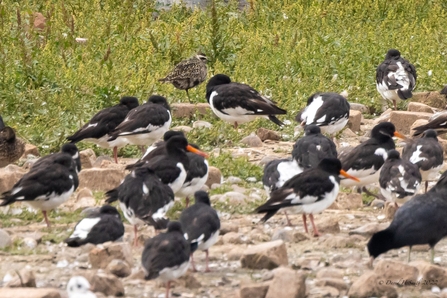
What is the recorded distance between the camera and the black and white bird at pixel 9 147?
11359 mm

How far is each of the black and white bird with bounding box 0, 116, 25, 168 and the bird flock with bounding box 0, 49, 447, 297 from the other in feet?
0.04

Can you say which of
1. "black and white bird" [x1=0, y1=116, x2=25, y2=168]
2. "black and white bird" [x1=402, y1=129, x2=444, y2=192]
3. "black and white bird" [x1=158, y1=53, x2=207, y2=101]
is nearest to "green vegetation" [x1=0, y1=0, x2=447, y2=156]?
"black and white bird" [x1=158, y1=53, x2=207, y2=101]

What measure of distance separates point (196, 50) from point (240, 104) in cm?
350

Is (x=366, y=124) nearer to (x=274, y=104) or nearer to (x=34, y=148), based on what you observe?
(x=274, y=104)

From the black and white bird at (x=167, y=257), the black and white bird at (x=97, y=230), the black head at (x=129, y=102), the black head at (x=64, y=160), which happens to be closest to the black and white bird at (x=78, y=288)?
the black and white bird at (x=167, y=257)

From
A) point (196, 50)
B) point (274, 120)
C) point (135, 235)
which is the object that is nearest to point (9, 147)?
point (135, 235)

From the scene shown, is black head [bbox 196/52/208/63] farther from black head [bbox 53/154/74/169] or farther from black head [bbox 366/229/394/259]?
black head [bbox 366/229/394/259]

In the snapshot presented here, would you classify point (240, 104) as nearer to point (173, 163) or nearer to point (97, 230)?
point (173, 163)

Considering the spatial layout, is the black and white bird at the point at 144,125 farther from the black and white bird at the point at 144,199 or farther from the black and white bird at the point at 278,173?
the black and white bird at the point at 144,199

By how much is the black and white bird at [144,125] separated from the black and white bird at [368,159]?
7.20 ft

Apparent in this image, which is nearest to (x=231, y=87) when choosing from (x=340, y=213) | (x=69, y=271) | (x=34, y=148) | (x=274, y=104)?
(x=274, y=104)

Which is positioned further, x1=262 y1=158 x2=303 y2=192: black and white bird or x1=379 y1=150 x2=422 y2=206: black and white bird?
x1=262 y1=158 x2=303 y2=192: black and white bird

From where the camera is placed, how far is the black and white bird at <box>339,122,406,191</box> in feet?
34.9

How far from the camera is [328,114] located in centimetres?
1246
